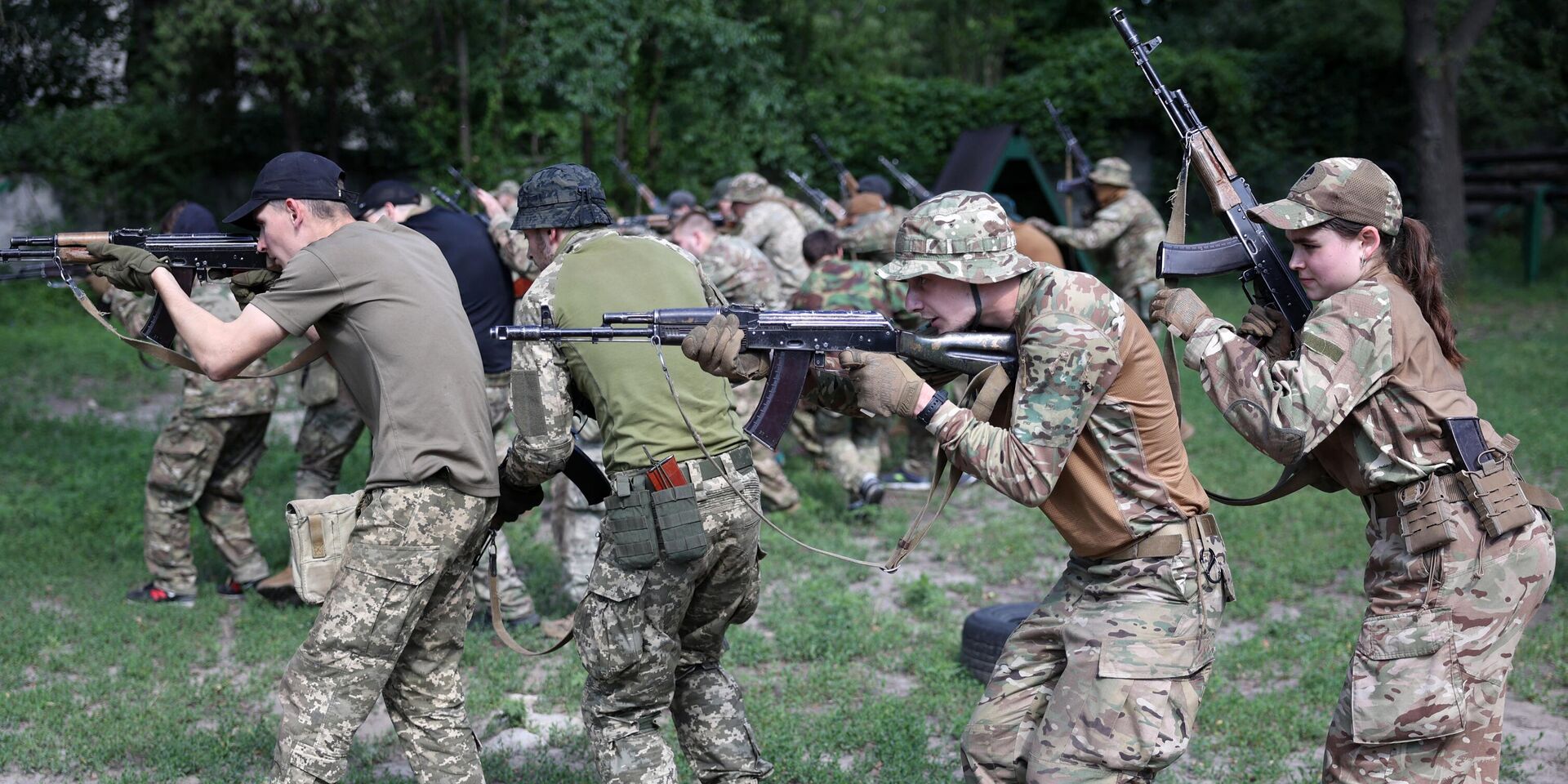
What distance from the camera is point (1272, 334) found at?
422cm

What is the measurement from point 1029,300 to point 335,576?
8.08 ft

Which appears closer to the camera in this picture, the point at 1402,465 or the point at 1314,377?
the point at 1314,377

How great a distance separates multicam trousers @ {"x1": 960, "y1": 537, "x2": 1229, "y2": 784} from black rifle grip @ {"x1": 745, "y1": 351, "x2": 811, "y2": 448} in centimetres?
104

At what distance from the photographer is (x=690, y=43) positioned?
1756cm

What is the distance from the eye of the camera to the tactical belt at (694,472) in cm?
448

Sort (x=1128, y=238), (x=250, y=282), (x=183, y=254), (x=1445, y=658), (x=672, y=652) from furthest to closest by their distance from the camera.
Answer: (x=1128, y=238) → (x=183, y=254) → (x=250, y=282) → (x=672, y=652) → (x=1445, y=658)

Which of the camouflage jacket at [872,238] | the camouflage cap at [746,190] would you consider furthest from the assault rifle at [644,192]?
the camouflage jacket at [872,238]

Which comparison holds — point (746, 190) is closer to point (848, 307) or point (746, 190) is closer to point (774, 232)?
point (774, 232)

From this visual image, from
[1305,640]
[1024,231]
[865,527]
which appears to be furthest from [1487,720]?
[1024,231]

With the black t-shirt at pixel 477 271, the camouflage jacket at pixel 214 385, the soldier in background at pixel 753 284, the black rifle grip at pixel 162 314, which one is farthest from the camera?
the soldier in background at pixel 753 284

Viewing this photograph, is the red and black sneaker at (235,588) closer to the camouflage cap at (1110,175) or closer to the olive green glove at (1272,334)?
the olive green glove at (1272,334)

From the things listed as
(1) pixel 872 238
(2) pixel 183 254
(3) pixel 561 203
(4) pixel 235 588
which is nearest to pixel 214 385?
(4) pixel 235 588

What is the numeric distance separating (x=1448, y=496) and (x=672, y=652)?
2.55m

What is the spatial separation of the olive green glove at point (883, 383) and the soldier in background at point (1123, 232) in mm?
8234
